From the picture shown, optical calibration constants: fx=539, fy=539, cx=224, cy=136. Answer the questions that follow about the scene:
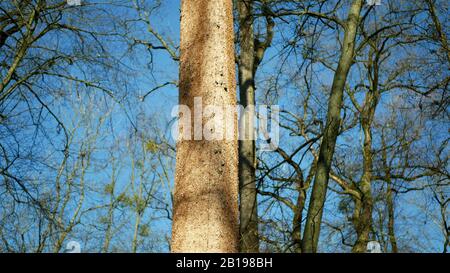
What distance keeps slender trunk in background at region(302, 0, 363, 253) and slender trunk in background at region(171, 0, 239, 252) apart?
246 cm

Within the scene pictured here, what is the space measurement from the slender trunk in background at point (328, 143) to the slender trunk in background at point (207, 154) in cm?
246

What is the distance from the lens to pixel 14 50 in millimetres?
6551

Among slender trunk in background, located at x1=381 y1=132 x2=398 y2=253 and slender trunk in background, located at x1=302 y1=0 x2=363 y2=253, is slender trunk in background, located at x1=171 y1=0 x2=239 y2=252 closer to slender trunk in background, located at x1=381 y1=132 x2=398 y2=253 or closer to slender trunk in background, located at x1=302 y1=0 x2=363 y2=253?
slender trunk in background, located at x1=302 y1=0 x2=363 y2=253

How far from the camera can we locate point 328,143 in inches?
212

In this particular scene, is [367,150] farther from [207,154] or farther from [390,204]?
[207,154]

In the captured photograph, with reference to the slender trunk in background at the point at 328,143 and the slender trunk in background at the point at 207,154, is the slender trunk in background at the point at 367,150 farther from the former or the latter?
the slender trunk in background at the point at 207,154

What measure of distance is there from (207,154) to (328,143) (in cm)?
295

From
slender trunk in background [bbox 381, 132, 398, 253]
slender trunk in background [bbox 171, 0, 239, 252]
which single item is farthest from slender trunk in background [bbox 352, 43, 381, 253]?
slender trunk in background [bbox 171, 0, 239, 252]

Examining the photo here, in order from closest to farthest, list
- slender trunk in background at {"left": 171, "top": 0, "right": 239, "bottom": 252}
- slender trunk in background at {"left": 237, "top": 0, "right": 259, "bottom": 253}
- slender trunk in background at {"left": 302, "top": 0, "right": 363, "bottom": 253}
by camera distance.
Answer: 1. slender trunk in background at {"left": 171, "top": 0, "right": 239, "bottom": 252}
2. slender trunk in background at {"left": 302, "top": 0, "right": 363, "bottom": 253}
3. slender trunk in background at {"left": 237, "top": 0, "right": 259, "bottom": 253}

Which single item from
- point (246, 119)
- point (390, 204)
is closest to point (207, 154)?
point (246, 119)

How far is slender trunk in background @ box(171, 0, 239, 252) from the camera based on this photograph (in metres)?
2.55

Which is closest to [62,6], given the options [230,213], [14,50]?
[14,50]

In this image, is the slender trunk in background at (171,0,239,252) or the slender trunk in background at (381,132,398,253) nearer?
the slender trunk in background at (171,0,239,252)

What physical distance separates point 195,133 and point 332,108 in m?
3.09
